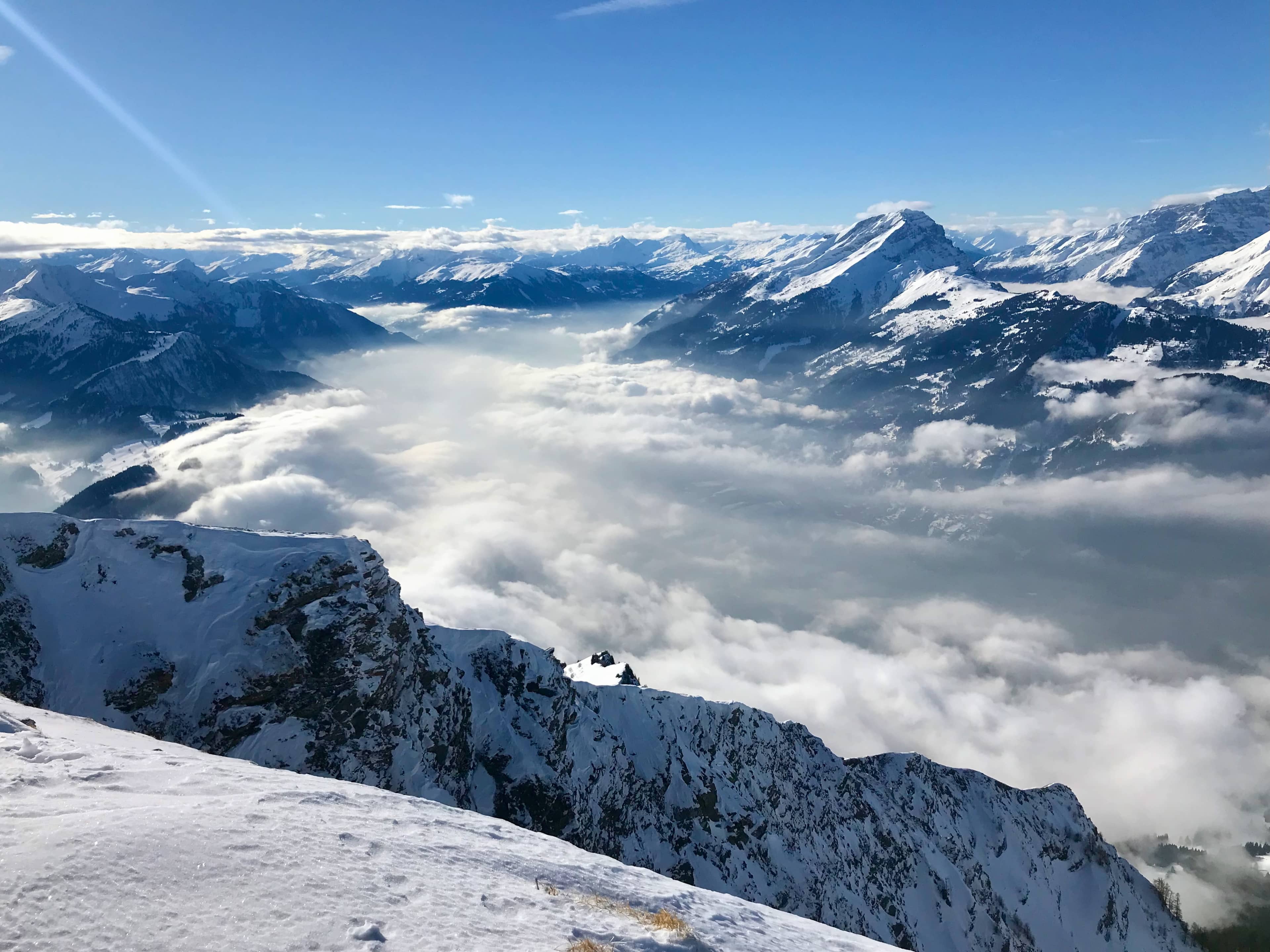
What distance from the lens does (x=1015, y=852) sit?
447 feet

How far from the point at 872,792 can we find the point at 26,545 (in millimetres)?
128944

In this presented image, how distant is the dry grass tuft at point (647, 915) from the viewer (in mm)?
17594

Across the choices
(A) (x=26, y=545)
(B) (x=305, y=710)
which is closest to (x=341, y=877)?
(B) (x=305, y=710)

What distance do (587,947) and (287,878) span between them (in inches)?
315

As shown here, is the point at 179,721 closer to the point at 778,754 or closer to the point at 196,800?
the point at 196,800

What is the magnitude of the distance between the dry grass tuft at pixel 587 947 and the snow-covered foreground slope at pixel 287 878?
292 millimetres

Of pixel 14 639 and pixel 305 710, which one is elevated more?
pixel 14 639

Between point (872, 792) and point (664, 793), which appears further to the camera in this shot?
point (872, 792)

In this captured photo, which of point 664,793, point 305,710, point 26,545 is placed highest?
point 26,545

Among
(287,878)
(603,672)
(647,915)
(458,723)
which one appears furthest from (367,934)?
(603,672)

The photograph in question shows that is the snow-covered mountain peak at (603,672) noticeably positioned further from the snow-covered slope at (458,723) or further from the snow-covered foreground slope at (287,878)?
the snow-covered foreground slope at (287,878)

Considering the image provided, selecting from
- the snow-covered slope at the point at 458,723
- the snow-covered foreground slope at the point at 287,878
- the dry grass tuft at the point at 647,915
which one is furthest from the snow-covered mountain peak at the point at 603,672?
the dry grass tuft at the point at 647,915

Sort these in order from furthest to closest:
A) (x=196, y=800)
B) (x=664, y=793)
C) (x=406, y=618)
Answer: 1. (x=664, y=793)
2. (x=406, y=618)
3. (x=196, y=800)

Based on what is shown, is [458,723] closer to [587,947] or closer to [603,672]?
[603,672]
